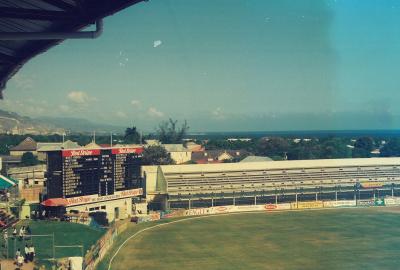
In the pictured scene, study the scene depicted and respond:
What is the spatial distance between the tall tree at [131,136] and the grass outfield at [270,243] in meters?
44.2

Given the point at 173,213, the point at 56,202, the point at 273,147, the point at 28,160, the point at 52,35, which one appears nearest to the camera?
the point at 52,35

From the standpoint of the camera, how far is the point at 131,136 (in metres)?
77.5

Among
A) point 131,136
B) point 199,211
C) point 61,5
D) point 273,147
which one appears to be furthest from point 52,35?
point 131,136

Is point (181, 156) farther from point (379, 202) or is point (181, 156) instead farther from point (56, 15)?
point (56, 15)

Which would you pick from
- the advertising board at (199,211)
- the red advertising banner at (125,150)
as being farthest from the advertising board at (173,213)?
the red advertising banner at (125,150)

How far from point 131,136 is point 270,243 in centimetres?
5615

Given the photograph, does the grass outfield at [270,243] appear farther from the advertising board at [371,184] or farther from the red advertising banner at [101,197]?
the advertising board at [371,184]

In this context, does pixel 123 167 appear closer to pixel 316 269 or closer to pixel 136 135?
pixel 316 269

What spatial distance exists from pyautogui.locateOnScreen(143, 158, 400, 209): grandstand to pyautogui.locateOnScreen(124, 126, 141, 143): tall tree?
36814mm

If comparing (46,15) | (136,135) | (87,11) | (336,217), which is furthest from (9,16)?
(136,135)

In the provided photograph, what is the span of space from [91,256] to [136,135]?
61.5 m

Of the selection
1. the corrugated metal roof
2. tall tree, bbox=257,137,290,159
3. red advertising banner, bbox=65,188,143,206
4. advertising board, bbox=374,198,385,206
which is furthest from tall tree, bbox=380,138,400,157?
red advertising banner, bbox=65,188,143,206

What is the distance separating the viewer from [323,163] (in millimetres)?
41562

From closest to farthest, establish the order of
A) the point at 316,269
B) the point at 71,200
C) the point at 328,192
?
Answer: the point at 316,269
the point at 71,200
the point at 328,192
